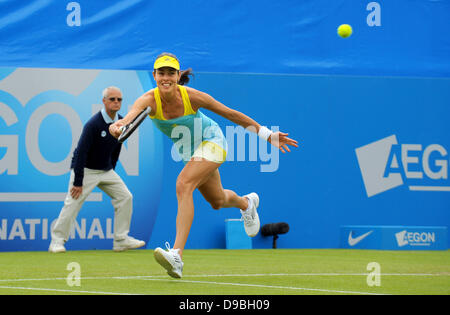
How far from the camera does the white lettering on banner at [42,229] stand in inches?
378

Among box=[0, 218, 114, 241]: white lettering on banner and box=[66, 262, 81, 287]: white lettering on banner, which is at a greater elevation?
box=[0, 218, 114, 241]: white lettering on banner

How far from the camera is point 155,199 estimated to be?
396 inches

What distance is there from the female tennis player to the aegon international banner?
11.7 ft

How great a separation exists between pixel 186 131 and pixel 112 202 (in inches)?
138

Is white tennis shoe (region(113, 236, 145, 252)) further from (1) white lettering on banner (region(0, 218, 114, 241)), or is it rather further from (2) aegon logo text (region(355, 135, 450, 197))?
(2) aegon logo text (region(355, 135, 450, 197))

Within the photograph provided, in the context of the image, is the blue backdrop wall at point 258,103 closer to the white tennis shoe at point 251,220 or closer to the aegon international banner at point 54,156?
the aegon international banner at point 54,156

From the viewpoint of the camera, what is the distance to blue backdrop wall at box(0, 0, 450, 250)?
9.71 metres

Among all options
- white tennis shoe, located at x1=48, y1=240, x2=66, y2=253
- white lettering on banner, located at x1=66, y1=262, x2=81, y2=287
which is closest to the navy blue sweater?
white tennis shoe, located at x1=48, y1=240, x2=66, y2=253

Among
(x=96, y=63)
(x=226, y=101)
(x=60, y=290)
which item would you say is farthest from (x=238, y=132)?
(x=60, y=290)

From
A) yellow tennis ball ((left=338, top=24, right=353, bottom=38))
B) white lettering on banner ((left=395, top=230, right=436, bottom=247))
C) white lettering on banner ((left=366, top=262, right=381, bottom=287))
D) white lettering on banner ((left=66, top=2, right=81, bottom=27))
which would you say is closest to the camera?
white lettering on banner ((left=366, top=262, right=381, bottom=287))

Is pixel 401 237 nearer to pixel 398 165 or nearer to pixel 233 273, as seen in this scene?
pixel 398 165

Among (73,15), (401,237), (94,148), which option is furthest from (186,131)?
(401,237)

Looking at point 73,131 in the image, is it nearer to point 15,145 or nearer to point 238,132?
point 15,145

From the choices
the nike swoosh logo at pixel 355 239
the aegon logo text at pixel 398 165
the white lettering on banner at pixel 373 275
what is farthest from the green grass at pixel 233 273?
the aegon logo text at pixel 398 165
